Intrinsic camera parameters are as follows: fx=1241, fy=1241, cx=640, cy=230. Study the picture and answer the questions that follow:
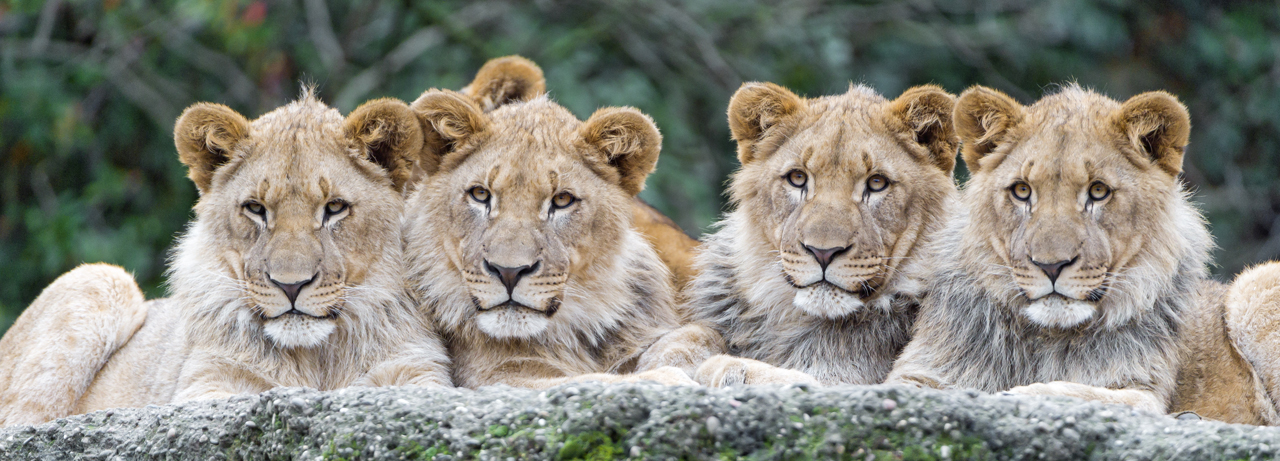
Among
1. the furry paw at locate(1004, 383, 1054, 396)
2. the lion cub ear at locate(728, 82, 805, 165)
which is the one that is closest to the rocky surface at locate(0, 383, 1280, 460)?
the furry paw at locate(1004, 383, 1054, 396)

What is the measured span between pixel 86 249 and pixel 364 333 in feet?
13.5

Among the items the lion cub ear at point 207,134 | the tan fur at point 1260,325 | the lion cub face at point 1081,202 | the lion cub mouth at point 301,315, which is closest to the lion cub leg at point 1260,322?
the tan fur at point 1260,325

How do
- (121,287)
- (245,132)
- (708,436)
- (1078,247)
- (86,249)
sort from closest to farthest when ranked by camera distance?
(708,436)
(1078,247)
(245,132)
(121,287)
(86,249)

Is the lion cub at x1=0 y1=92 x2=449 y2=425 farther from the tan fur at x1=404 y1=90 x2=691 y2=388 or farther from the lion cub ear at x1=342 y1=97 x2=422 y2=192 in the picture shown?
the tan fur at x1=404 y1=90 x2=691 y2=388

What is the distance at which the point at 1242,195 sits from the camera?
344 inches

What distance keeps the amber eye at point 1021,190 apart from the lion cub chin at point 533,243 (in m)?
1.14

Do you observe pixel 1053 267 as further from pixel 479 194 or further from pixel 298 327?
pixel 298 327

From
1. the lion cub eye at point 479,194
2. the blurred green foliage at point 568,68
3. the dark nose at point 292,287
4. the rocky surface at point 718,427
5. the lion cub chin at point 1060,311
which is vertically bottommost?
the rocky surface at point 718,427

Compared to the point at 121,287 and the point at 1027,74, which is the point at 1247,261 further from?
the point at 121,287

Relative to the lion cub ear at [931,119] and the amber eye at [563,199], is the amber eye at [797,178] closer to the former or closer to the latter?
the lion cub ear at [931,119]

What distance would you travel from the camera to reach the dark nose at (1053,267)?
332 centimetres

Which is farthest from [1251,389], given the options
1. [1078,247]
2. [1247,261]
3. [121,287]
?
[1247,261]

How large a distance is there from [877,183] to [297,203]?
1735 mm

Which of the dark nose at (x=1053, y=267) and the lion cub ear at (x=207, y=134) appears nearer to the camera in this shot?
the dark nose at (x=1053, y=267)
